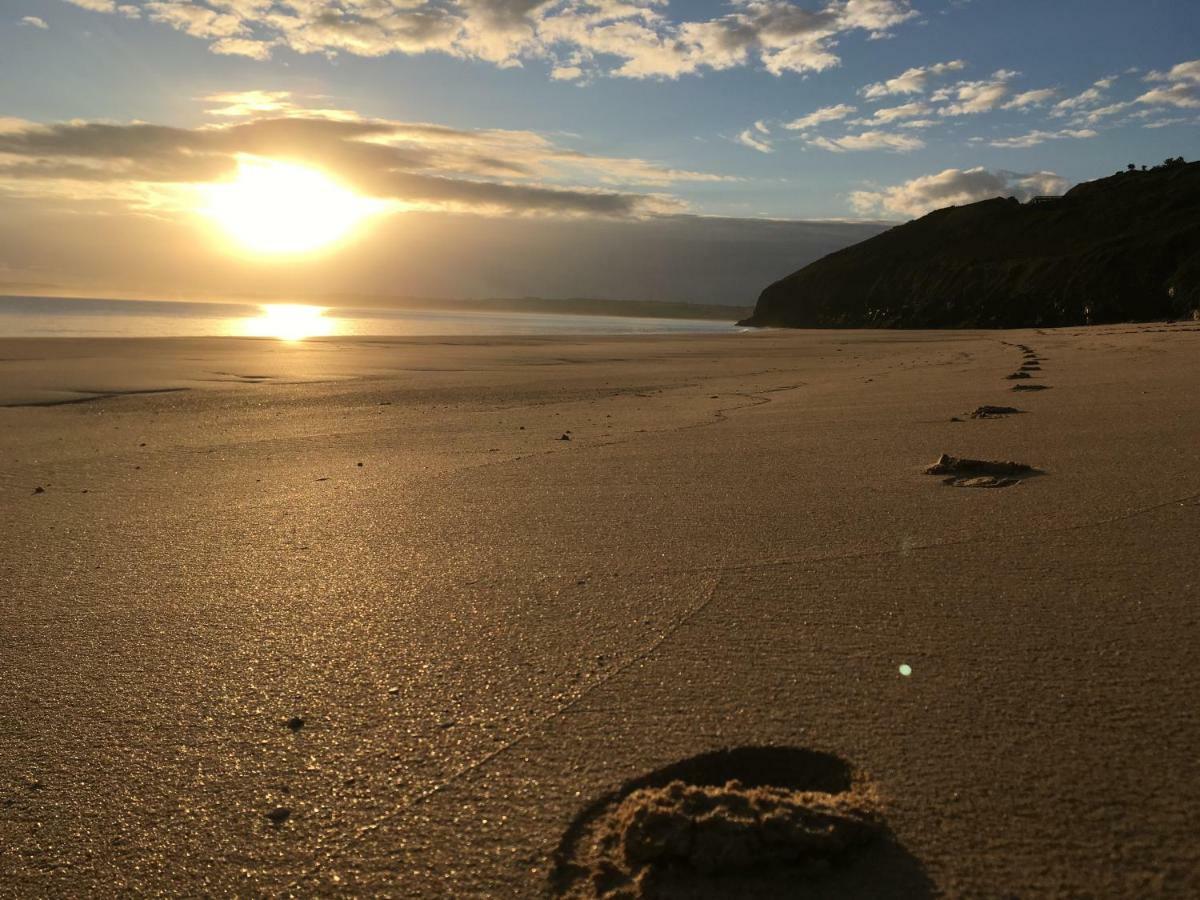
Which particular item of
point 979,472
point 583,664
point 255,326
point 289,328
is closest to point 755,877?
point 583,664

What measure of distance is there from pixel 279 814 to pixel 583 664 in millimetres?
751

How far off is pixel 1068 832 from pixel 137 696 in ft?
6.07

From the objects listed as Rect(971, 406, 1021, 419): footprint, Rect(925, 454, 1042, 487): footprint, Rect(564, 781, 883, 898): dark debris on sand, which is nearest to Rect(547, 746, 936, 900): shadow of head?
Rect(564, 781, 883, 898): dark debris on sand

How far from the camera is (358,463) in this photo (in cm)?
512

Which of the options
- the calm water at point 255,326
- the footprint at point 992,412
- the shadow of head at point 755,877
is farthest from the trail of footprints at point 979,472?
the calm water at point 255,326

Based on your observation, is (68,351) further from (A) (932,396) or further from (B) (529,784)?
(B) (529,784)

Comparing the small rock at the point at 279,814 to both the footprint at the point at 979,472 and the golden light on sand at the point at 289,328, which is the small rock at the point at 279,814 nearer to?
the footprint at the point at 979,472

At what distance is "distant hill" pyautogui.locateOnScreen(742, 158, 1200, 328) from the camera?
46906 mm

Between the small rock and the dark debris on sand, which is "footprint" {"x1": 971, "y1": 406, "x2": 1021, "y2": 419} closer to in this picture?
the dark debris on sand

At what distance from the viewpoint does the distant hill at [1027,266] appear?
46906mm

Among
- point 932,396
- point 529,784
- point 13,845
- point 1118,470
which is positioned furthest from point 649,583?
point 932,396

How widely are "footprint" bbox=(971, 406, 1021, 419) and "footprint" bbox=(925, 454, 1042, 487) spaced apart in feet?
6.00

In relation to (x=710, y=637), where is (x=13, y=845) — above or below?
below

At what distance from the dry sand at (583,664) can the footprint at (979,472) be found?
3.9 inches
